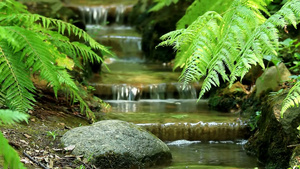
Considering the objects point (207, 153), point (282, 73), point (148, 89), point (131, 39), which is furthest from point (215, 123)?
point (131, 39)

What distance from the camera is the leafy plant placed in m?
1.90

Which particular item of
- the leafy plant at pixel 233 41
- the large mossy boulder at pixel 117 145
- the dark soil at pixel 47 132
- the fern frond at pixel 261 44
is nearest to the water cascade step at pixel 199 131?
the dark soil at pixel 47 132

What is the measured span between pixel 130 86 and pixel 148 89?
32cm

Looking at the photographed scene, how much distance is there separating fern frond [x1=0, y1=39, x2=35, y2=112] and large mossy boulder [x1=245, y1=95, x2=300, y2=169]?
245 cm

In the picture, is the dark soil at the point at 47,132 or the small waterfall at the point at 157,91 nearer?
the dark soil at the point at 47,132

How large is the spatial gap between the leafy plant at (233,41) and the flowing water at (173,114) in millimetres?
2536

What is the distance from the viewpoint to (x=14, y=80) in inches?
158

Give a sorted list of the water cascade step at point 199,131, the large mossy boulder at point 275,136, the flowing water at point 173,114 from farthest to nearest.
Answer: the water cascade step at point 199,131 < the flowing water at point 173,114 < the large mossy boulder at point 275,136

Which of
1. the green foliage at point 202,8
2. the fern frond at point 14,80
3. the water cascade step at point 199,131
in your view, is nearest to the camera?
the green foliage at point 202,8

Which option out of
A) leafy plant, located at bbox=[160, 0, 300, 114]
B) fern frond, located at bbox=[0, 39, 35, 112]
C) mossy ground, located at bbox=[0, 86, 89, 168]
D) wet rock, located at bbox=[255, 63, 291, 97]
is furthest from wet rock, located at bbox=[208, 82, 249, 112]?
leafy plant, located at bbox=[160, 0, 300, 114]

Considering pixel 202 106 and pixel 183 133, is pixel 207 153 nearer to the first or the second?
pixel 183 133

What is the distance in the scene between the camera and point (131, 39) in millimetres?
12219

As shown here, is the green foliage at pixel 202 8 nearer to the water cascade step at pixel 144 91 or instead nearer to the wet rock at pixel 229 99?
the wet rock at pixel 229 99

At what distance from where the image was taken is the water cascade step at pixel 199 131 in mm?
5852
